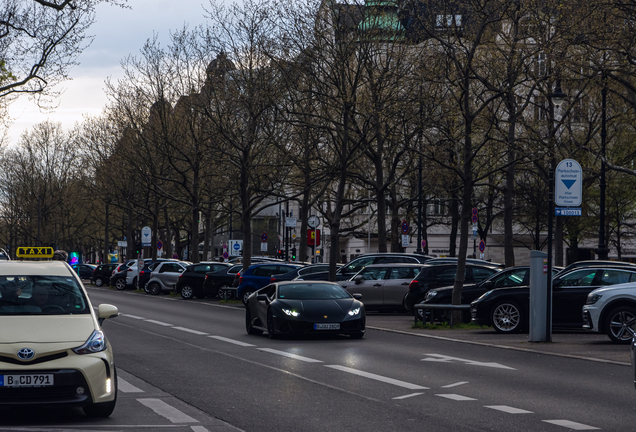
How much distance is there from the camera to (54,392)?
833 centimetres

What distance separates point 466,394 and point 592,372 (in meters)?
3.28

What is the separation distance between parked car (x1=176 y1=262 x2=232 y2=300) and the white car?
2444 centimetres

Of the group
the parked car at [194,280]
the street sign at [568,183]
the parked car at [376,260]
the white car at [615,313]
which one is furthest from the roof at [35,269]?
the parked car at [194,280]

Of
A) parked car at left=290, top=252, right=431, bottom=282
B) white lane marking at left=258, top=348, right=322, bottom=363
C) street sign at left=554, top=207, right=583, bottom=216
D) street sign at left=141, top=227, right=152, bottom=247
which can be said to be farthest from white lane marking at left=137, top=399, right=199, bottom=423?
street sign at left=141, top=227, right=152, bottom=247

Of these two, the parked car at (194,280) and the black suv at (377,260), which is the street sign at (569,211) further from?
the parked car at (194,280)

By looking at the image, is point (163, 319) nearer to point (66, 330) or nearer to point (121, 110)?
point (66, 330)

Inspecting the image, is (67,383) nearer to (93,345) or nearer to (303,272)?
(93,345)

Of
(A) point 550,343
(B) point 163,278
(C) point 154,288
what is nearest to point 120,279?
(C) point 154,288

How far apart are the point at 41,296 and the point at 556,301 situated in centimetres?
1377

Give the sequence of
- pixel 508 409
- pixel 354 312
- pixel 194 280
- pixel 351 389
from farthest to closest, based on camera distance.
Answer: pixel 194 280 < pixel 354 312 < pixel 351 389 < pixel 508 409

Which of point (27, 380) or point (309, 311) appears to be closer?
point (27, 380)

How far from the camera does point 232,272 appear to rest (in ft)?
132

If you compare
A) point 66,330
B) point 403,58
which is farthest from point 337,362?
point 403,58

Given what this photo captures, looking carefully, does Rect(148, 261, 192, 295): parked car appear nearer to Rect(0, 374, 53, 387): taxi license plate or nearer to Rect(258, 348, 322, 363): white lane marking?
Rect(258, 348, 322, 363): white lane marking
